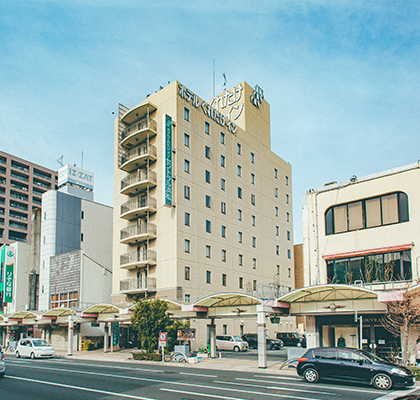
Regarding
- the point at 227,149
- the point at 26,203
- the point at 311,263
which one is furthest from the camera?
the point at 26,203

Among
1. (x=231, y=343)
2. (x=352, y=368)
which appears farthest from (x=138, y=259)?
(x=352, y=368)

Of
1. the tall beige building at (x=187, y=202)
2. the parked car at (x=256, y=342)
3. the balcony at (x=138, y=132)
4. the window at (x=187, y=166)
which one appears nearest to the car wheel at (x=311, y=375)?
the tall beige building at (x=187, y=202)

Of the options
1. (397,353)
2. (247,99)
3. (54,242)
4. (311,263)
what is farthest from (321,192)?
(54,242)

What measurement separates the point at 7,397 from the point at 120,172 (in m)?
37.6

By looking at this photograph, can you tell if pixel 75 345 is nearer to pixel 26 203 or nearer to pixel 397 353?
pixel 397 353

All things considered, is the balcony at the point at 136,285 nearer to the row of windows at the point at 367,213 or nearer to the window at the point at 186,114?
the window at the point at 186,114

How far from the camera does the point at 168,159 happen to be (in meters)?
44.8

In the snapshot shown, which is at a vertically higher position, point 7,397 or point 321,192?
point 321,192

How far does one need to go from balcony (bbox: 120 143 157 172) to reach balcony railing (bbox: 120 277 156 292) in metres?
12.1

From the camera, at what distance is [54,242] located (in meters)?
57.2

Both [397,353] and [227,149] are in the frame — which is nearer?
[397,353]

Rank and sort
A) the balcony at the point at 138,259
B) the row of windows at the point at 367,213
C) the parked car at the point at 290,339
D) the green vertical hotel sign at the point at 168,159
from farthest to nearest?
the parked car at the point at 290,339
the balcony at the point at 138,259
the green vertical hotel sign at the point at 168,159
the row of windows at the point at 367,213

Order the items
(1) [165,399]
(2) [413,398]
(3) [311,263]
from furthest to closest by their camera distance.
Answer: (3) [311,263] → (1) [165,399] → (2) [413,398]

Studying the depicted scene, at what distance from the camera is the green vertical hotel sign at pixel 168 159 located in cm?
4369
